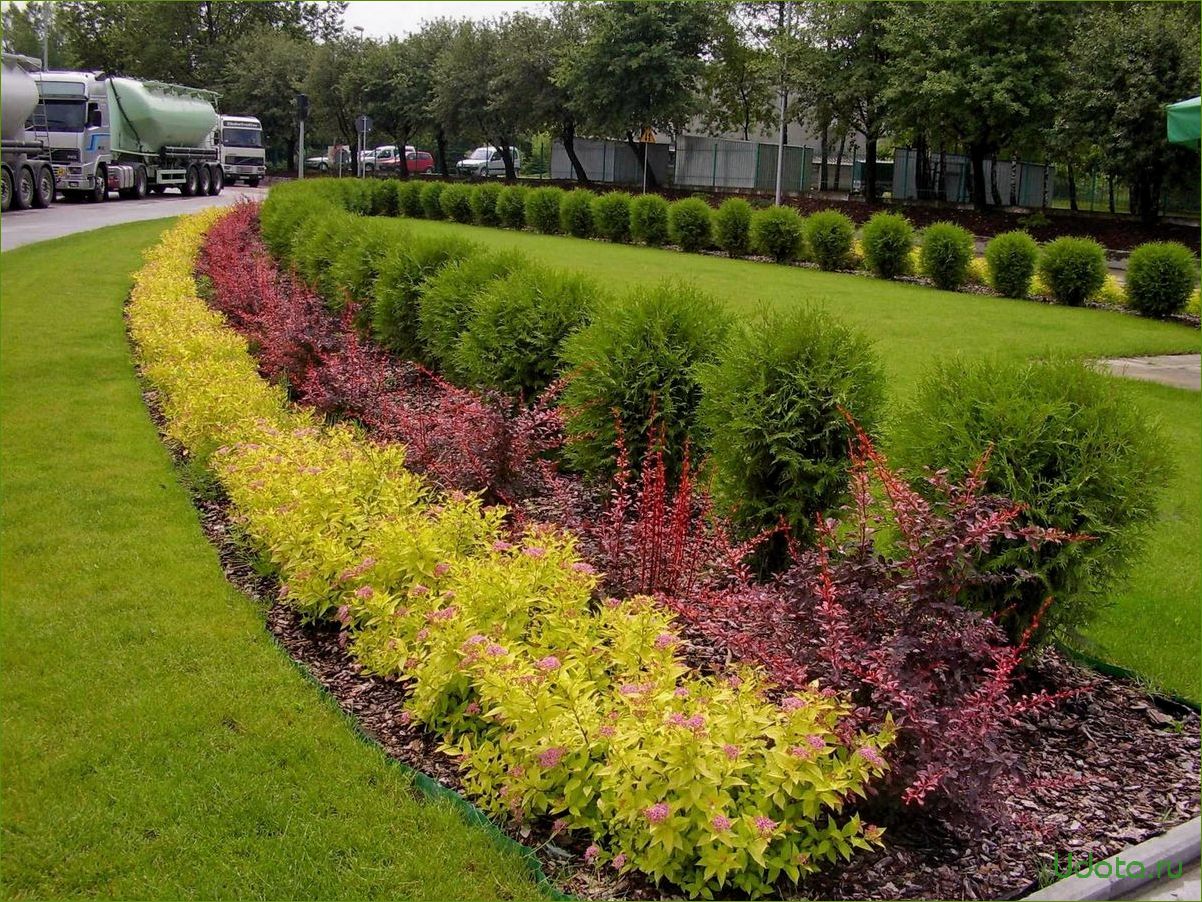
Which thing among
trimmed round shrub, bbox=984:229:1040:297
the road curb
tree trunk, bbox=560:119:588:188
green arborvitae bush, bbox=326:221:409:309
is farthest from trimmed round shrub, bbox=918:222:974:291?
tree trunk, bbox=560:119:588:188

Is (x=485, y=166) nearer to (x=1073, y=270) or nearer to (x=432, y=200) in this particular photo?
(x=432, y=200)

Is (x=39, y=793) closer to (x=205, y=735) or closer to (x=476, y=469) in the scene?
(x=205, y=735)

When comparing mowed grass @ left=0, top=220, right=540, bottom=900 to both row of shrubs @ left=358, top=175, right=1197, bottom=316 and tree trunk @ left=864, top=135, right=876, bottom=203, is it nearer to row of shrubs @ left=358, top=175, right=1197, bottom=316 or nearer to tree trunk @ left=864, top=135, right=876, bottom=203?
row of shrubs @ left=358, top=175, right=1197, bottom=316

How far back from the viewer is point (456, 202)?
30375 millimetres

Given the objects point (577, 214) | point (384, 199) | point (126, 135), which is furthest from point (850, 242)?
point (126, 135)

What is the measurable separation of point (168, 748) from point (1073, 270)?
16.5 m

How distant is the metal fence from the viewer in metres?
40.1

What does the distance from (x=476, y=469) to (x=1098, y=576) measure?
3.09 metres

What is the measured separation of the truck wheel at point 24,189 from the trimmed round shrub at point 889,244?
19980 millimetres

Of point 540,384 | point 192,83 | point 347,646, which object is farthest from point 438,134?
point 347,646

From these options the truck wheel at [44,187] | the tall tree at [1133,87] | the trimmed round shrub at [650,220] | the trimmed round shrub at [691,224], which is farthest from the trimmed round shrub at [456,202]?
the tall tree at [1133,87]

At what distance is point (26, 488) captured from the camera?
249 inches

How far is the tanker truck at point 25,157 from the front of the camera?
1941 centimetres

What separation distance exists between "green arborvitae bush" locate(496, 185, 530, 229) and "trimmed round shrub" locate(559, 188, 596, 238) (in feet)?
6.68
